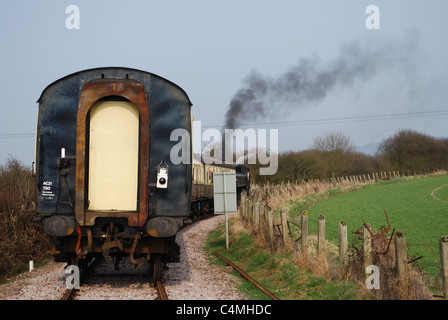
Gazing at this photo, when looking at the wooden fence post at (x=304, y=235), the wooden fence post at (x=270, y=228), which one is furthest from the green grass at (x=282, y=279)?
the wooden fence post at (x=304, y=235)

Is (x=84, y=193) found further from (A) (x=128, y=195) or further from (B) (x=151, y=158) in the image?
(B) (x=151, y=158)

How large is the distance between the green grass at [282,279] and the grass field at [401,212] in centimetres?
367

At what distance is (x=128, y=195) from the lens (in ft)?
28.0

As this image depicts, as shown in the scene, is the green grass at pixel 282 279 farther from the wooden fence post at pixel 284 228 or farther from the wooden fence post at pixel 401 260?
the wooden fence post at pixel 401 260

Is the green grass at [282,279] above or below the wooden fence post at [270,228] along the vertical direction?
below

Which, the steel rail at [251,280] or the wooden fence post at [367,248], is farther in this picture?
the steel rail at [251,280]

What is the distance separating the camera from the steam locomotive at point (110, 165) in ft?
27.2

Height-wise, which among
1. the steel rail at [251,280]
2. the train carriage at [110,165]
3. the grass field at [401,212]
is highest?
the train carriage at [110,165]

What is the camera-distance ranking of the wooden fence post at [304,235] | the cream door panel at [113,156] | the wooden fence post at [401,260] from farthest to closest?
the wooden fence post at [304,235] → the cream door panel at [113,156] → the wooden fence post at [401,260]

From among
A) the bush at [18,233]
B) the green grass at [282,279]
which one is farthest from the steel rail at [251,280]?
the bush at [18,233]

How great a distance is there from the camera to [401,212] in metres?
27.5

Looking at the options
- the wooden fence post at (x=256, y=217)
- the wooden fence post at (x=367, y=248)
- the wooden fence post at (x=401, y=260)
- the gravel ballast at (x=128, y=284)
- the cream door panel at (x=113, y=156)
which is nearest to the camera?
the wooden fence post at (x=401, y=260)
